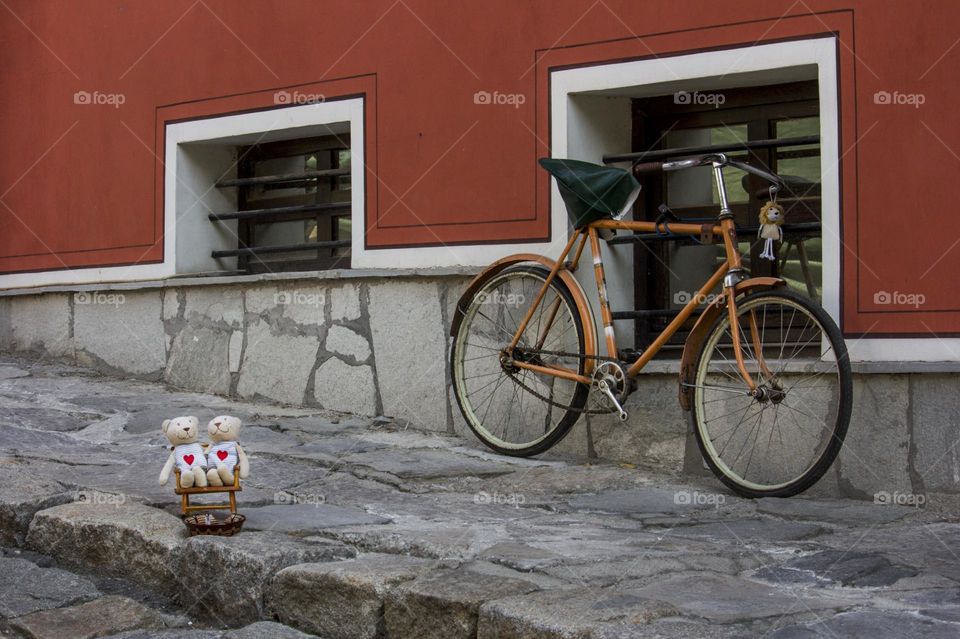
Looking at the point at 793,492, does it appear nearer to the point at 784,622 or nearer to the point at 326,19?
the point at 784,622

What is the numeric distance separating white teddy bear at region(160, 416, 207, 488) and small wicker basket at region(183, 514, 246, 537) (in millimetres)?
103

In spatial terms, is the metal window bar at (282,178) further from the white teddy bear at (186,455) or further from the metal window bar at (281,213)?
the white teddy bear at (186,455)

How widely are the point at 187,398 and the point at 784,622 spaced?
4.69 m

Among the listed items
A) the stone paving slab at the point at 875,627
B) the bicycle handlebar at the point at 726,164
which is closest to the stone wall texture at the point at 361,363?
the bicycle handlebar at the point at 726,164

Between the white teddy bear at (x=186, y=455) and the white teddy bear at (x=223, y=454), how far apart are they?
0.02 metres

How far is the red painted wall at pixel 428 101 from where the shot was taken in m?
4.81

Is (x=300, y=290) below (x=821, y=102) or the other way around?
below

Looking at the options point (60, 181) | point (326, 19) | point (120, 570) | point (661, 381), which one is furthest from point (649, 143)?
point (60, 181)

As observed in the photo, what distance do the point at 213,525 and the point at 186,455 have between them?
22 centimetres

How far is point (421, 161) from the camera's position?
6168mm

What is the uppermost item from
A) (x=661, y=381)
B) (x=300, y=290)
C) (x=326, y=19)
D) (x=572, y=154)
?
(x=326, y=19)

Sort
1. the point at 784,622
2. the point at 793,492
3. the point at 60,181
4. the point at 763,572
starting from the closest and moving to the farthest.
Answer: the point at 784,622 < the point at 763,572 < the point at 793,492 < the point at 60,181

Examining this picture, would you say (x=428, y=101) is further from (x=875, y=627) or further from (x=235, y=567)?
(x=875, y=627)

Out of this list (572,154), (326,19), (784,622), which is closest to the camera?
(784,622)
